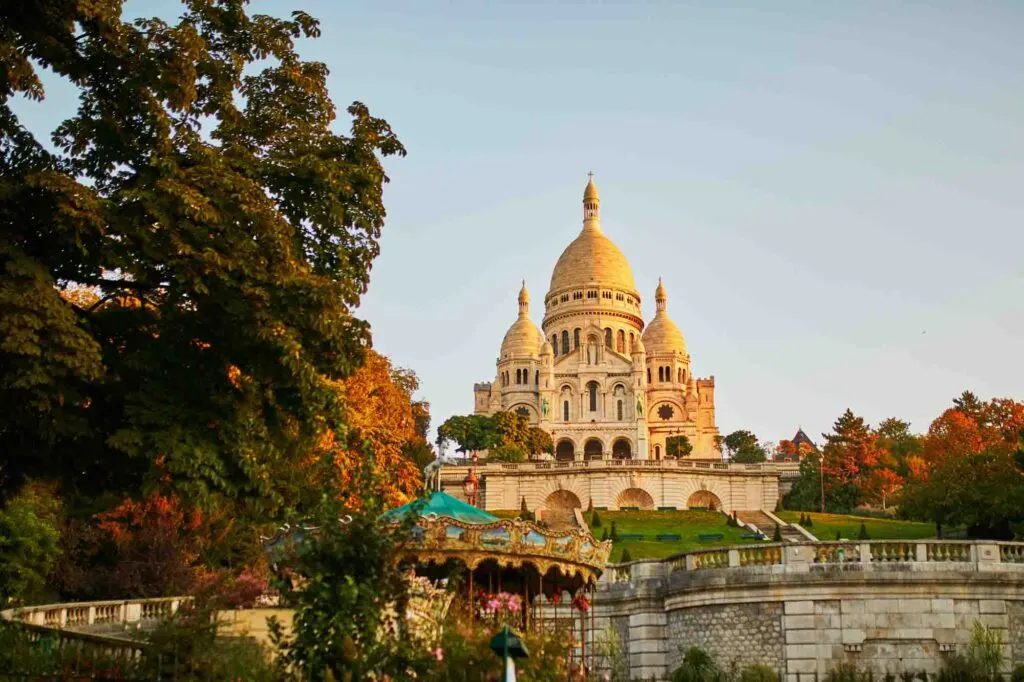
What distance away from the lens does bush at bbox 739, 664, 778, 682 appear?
26781mm

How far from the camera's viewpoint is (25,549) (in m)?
34.4

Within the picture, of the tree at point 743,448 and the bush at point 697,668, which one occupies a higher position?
the tree at point 743,448

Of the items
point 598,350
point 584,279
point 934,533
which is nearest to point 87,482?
point 934,533

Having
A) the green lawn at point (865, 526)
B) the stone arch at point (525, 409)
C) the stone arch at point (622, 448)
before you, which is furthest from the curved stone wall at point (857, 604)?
the stone arch at point (525, 409)

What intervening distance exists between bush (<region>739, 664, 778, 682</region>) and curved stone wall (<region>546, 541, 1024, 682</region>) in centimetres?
36

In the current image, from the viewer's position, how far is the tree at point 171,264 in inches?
685

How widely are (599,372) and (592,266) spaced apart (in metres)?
16.0

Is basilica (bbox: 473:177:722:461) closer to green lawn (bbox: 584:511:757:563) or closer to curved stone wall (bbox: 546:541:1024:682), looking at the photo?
green lawn (bbox: 584:511:757:563)

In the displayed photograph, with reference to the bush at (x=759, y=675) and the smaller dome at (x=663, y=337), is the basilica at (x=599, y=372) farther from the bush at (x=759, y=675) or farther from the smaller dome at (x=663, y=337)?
the bush at (x=759, y=675)

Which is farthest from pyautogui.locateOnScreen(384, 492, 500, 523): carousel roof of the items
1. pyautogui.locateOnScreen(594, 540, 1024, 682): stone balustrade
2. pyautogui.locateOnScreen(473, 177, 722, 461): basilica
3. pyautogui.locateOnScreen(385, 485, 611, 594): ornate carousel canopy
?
pyautogui.locateOnScreen(473, 177, 722, 461): basilica

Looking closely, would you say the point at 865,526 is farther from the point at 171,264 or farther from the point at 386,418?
the point at 171,264

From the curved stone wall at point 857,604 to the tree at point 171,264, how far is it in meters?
9.93

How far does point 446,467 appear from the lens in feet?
280

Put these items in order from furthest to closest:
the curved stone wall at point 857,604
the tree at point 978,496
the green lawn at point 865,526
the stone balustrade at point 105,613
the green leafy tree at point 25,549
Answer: the green lawn at point 865,526
the tree at point 978,496
the green leafy tree at point 25,549
the curved stone wall at point 857,604
the stone balustrade at point 105,613
